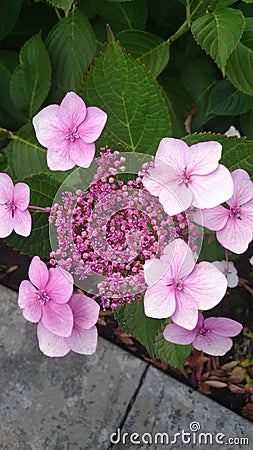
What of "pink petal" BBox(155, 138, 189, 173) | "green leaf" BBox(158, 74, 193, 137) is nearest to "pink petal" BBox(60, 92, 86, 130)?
"pink petal" BBox(155, 138, 189, 173)

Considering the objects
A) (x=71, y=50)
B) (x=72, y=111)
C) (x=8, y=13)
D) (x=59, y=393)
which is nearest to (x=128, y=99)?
(x=72, y=111)

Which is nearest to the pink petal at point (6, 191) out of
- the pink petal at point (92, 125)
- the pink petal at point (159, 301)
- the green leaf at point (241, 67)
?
the pink petal at point (92, 125)

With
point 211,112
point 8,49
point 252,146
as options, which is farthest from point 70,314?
point 8,49

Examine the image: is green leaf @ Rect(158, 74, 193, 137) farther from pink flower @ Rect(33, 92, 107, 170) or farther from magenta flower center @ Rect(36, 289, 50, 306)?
magenta flower center @ Rect(36, 289, 50, 306)

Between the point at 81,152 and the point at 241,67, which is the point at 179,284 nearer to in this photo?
the point at 81,152

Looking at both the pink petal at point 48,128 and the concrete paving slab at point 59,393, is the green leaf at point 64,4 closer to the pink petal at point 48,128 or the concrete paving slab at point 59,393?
the pink petal at point 48,128
